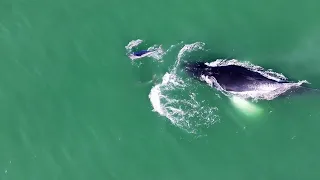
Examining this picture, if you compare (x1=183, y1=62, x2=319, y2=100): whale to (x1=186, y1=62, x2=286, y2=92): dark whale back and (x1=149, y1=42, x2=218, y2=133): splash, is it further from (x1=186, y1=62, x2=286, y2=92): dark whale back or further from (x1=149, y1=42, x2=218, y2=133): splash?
(x1=149, y1=42, x2=218, y2=133): splash

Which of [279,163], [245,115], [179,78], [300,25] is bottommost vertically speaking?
[279,163]

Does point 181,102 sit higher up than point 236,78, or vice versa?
point 236,78

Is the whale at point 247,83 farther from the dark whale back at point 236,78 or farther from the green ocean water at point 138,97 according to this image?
the green ocean water at point 138,97

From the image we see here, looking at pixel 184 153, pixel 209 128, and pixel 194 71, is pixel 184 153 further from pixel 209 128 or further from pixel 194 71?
pixel 194 71

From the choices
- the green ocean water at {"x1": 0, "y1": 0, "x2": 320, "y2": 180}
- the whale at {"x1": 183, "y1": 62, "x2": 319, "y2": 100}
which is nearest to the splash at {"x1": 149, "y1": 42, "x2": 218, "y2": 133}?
the green ocean water at {"x1": 0, "y1": 0, "x2": 320, "y2": 180}

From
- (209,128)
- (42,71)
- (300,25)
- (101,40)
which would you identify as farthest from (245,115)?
(42,71)

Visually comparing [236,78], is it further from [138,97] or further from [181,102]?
[138,97]

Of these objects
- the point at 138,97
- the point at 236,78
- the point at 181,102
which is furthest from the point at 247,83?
Result: the point at 138,97
